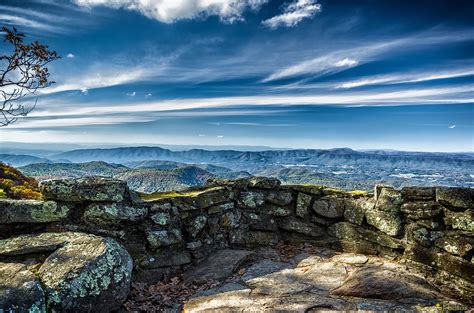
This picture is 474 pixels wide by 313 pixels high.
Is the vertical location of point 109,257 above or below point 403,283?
above

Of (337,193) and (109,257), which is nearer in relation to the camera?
(109,257)

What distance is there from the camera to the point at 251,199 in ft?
33.9

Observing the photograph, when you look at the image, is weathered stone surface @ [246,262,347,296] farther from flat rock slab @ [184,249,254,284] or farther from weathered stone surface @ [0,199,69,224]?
weathered stone surface @ [0,199,69,224]

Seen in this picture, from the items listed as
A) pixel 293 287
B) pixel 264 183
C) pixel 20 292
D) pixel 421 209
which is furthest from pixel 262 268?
pixel 20 292

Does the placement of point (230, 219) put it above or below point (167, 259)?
above

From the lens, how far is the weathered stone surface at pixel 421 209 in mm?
7770

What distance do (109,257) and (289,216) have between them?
624cm

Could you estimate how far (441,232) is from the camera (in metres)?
7.55

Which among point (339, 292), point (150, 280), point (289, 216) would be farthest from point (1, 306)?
point (289, 216)

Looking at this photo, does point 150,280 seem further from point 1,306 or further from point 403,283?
point 403,283

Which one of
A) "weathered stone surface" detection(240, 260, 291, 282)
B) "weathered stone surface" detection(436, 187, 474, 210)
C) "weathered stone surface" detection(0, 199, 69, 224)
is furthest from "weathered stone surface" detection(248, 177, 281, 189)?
"weathered stone surface" detection(0, 199, 69, 224)

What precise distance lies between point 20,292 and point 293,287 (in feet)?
17.2

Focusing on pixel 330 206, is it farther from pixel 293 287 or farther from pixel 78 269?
pixel 78 269

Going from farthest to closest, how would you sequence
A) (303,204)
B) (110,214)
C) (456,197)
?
1. (303,204)
2. (110,214)
3. (456,197)
